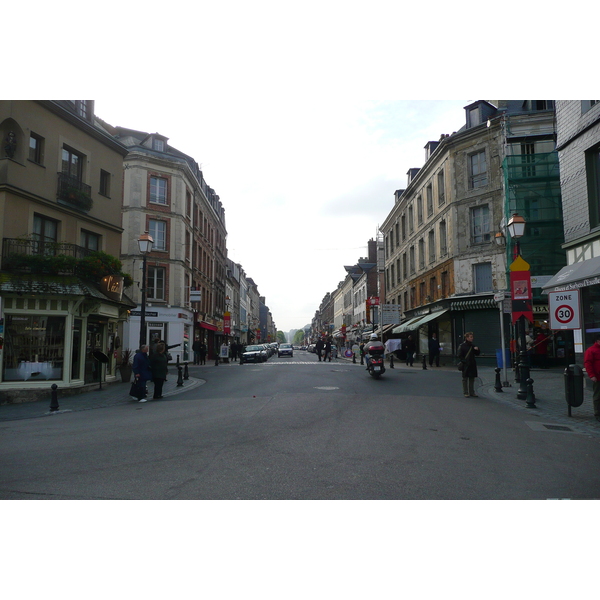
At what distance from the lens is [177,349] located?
3428 centimetres

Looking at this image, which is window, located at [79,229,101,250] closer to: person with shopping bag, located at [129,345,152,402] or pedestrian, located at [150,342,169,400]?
pedestrian, located at [150,342,169,400]

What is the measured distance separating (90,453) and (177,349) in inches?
1088

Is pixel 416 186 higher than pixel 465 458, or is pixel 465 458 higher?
pixel 416 186

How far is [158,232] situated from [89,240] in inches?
621

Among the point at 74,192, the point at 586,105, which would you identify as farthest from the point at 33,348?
the point at 586,105

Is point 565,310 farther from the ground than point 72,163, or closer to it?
closer to it

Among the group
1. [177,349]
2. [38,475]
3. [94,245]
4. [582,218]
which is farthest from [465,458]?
[177,349]

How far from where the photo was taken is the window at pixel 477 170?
28.3 meters

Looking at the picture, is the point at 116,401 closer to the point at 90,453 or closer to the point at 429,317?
the point at 90,453

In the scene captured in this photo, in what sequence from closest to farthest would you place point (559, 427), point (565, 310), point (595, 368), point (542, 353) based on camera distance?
point (559, 427)
point (595, 368)
point (565, 310)
point (542, 353)

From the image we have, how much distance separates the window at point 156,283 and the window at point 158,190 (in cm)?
479

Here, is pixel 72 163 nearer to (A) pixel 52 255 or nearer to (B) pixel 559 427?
(A) pixel 52 255

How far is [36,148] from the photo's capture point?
1678 centimetres
